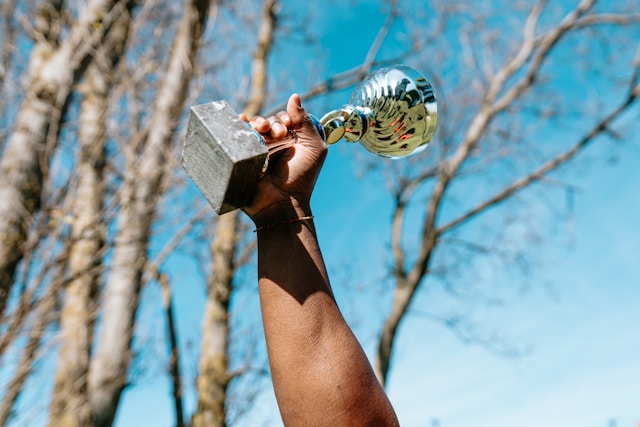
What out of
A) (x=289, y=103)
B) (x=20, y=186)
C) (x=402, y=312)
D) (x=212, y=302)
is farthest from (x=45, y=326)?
(x=402, y=312)

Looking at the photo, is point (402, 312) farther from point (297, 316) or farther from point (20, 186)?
point (297, 316)

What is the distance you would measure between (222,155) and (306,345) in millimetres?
363

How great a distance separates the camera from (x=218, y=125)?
940mm

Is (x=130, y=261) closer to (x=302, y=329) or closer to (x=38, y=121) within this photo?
(x=38, y=121)

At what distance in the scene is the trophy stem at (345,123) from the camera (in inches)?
48.3

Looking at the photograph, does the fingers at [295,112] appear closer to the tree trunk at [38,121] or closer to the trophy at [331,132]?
the trophy at [331,132]

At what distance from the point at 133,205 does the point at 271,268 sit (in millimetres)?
3265

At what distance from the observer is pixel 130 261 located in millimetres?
4238

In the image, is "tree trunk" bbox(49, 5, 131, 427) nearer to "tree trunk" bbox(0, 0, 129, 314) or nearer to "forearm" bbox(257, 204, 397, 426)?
"tree trunk" bbox(0, 0, 129, 314)

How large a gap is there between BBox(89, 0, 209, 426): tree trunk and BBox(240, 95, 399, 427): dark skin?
2864mm

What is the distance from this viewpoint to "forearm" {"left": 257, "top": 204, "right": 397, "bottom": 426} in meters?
0.99

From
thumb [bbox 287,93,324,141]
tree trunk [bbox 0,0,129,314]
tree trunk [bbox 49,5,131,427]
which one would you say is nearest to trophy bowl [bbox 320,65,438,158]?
thumb [bbox 287,93,324,141]

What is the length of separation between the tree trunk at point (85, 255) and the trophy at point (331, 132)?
6.97 ft

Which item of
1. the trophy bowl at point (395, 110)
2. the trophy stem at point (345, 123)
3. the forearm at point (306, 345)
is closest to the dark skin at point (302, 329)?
the forearm at point (306, 345)
